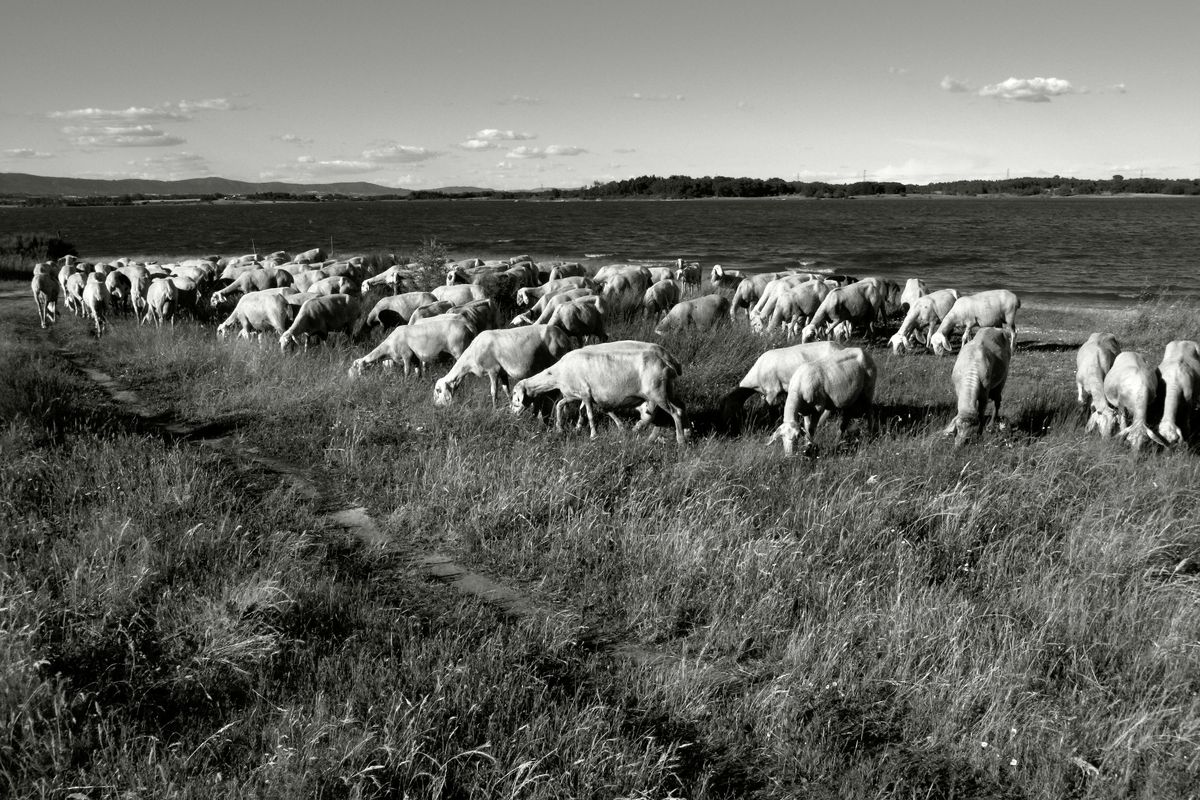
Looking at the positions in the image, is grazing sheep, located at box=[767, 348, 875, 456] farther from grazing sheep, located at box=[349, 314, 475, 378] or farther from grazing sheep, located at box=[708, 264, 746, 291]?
grazing sheep, located at box=[708, 264, 746, 291]

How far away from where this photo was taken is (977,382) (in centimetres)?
1197

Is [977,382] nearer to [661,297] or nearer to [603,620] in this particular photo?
[603,620]

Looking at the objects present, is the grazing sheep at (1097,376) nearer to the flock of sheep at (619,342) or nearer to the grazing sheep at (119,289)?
the flock of sheep at (619,342)

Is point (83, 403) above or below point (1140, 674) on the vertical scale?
above

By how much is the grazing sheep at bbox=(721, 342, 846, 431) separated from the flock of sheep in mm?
29

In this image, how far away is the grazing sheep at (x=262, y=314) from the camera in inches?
754

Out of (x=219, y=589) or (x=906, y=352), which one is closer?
(x=219, y=589)

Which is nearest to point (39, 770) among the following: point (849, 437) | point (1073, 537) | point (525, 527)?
point (525, 527)

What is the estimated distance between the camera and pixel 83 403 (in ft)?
42.8

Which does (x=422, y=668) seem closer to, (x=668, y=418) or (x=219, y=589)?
(x=219, y=589)

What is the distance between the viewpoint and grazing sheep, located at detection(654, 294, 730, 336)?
20.2 meters

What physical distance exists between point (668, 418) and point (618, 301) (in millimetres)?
11381

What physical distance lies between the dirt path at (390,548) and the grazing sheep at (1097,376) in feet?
29.6

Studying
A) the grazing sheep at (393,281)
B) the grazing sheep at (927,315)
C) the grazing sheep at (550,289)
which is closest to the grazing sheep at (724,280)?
the grazing sheep at (550,289)
